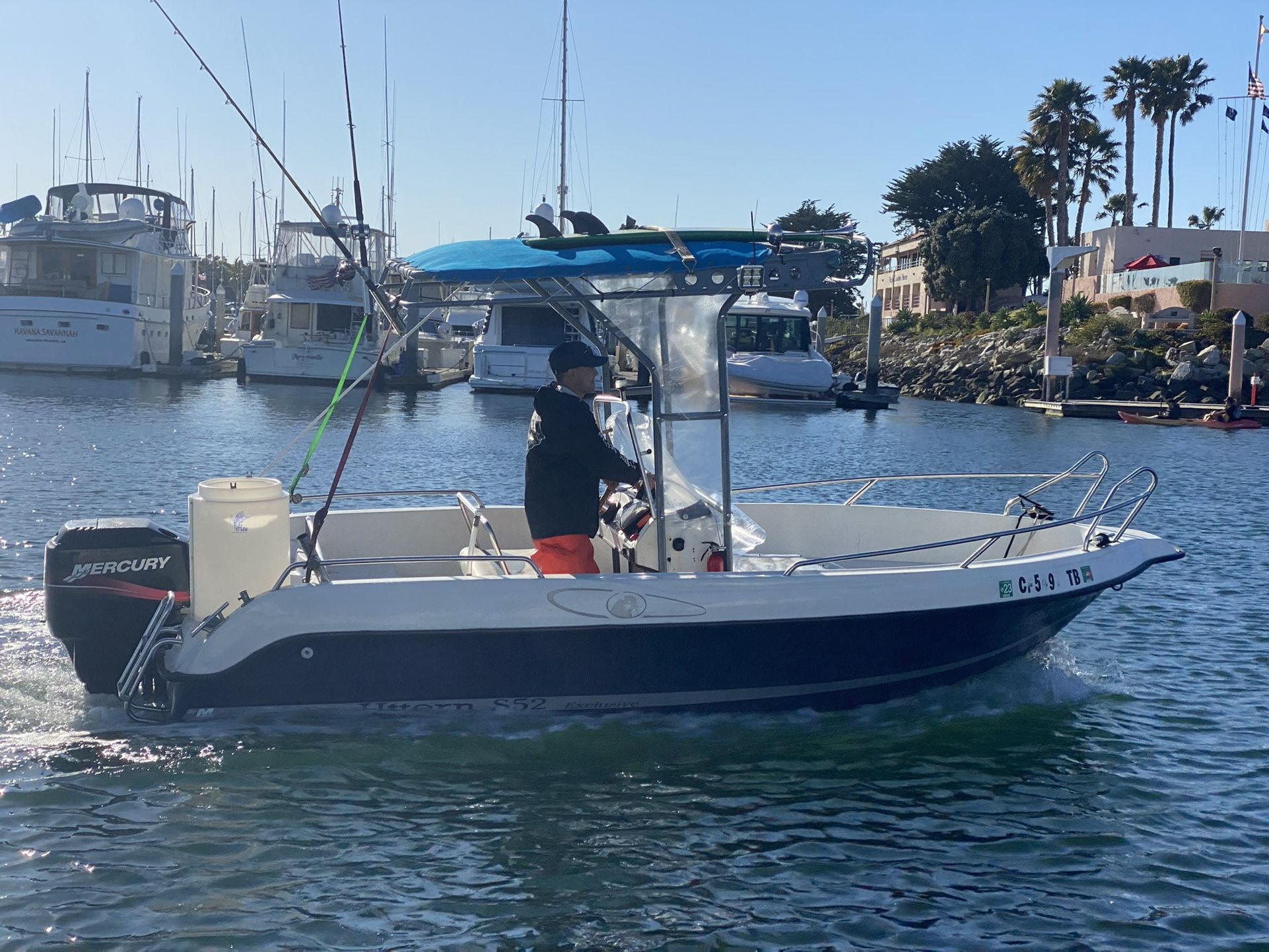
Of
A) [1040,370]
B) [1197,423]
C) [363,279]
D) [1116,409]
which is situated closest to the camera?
[363,279]

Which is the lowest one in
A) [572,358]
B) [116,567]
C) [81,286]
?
[116,567]

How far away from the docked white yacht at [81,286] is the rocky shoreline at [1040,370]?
28887 mm

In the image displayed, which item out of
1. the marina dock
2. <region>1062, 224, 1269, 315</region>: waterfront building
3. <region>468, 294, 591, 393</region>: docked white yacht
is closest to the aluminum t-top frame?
the marina dock

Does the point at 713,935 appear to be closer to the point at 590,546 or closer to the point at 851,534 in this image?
the point at 590,546

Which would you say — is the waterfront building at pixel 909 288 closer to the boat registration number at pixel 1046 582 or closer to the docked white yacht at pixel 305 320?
the docked white yacht at pixel 305 320

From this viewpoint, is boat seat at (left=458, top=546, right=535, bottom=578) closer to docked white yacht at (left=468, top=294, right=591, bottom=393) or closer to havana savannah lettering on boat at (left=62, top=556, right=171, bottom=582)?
havana savannah lettering on boat at (left=62, top=556, right=171, bottom=582)

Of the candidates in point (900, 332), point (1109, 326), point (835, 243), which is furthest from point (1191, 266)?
point (835, 243)

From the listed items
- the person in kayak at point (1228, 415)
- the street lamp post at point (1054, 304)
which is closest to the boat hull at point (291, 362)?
the street lamp post at point (1054, 304)

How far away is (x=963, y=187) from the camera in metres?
70.1

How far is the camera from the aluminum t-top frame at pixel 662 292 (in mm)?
6113

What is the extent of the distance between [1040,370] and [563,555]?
3942cm

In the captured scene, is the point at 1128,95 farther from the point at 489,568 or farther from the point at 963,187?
the point at 489,568

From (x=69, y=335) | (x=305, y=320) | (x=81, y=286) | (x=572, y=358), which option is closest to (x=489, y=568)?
(x=572, y=358)

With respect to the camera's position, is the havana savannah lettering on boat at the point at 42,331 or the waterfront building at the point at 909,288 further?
the waterfront building at the point at 909,288
